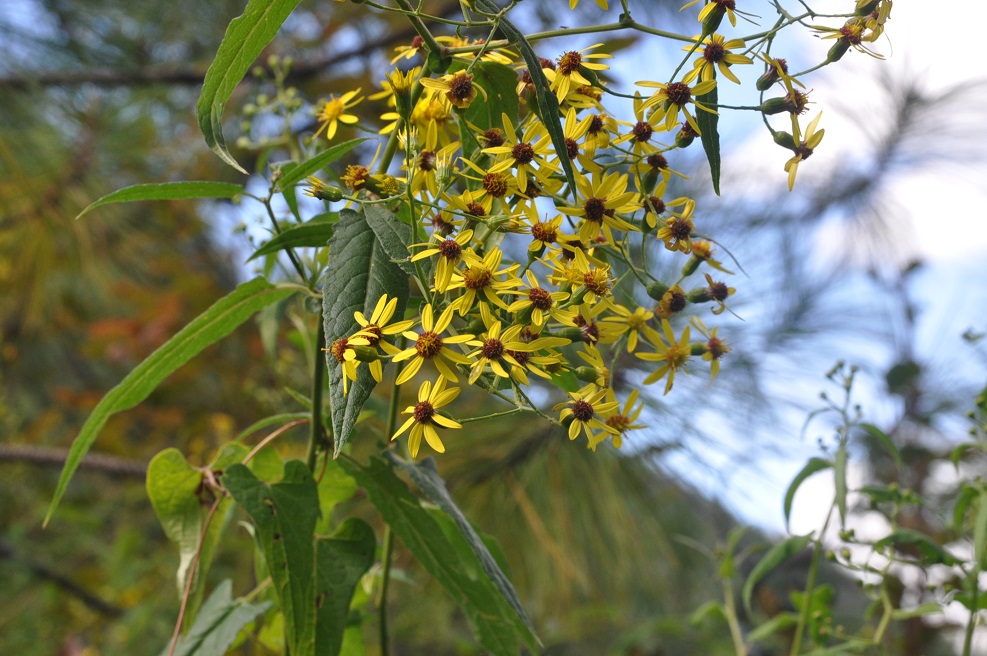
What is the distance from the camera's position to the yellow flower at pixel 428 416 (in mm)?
421

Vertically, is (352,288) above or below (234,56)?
below

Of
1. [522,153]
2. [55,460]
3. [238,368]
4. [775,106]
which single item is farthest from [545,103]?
[238,368]

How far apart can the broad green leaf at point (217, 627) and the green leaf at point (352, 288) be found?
0.81ft

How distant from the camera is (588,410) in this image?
444 millimetres

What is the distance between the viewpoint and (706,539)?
2650mm

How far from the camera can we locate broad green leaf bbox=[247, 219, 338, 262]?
18.8 inches

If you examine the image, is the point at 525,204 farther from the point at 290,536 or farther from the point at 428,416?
the point at 290,536

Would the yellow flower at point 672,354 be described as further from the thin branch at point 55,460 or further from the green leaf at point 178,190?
the thin branch at point 55,460

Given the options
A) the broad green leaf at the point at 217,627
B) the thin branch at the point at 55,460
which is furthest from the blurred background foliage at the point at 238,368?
the broad green leaf at the point at 217,627

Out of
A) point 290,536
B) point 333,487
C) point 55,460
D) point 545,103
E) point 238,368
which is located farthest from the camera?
point 238,368

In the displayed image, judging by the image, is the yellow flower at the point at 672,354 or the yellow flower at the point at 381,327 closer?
the yellow flower at the point at 381,327

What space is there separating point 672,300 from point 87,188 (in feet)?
6.94

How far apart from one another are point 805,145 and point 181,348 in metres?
0.43

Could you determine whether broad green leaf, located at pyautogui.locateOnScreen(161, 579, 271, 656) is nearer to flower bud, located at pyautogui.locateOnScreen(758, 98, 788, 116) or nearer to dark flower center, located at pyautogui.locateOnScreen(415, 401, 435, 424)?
dark flower center, located at pyautogui.locateOnScreen(415, 401, 435, 424)
